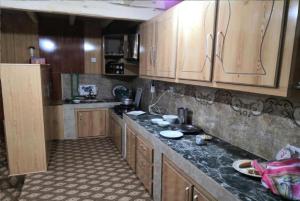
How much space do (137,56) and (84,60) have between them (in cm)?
155

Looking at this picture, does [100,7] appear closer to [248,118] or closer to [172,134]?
[172,134]

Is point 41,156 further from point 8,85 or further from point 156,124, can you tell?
point 156,124

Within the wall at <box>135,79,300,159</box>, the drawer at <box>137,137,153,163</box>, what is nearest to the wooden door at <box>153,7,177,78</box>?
the wall at <box>135,79,300,159</box>

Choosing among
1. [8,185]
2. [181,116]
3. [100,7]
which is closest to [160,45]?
A: [181,116]

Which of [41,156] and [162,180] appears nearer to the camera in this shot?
[162,180]

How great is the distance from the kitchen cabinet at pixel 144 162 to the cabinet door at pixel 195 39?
0.90 metres

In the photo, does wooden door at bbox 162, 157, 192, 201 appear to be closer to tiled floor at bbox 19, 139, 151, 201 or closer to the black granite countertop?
the black granite countertop

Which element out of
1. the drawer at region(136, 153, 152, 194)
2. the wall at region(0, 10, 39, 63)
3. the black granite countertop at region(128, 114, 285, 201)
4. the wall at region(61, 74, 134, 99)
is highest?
the wall at region(0, 10, 39, 63)

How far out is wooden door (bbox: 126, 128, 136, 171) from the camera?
2.86 meters

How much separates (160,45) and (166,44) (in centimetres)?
18

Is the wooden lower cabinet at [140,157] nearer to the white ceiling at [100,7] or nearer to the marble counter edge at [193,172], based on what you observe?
the marble counter edge at [193,172]

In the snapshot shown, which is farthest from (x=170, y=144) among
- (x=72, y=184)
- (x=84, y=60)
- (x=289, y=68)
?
(x=84, y=60)

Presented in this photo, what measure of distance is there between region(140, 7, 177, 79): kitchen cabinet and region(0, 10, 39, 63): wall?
8.23 ft

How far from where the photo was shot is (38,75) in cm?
286
